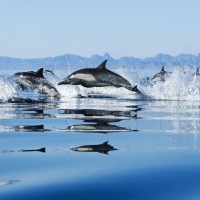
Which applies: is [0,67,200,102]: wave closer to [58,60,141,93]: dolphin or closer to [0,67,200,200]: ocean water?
[58,60,141,93]: dolphin

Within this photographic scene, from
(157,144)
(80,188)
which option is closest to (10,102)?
(157,144)

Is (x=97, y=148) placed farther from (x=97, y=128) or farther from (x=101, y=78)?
(x=101, y=78)

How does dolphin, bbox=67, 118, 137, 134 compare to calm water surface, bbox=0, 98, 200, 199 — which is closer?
calm water surface, bbox=0, 98, 200, 199

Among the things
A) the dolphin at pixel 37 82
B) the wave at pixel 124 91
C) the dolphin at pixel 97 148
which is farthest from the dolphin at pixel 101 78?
the dolphin at pixel 97 148

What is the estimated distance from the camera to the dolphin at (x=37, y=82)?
20.1 m

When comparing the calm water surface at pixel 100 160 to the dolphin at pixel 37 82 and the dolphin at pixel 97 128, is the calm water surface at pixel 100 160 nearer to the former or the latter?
the dolphin at pixel 97 128

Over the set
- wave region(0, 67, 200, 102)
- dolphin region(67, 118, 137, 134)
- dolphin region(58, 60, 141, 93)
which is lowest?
dolphin region(67, 118, 137, 134)

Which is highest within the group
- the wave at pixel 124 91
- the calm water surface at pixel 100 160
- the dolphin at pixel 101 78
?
the dolphin at pixel 101 78

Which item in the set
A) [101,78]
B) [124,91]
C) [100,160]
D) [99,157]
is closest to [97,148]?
[99,157]

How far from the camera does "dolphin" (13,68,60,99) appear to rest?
20094 mm

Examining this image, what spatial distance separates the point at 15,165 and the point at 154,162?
56.4 inches

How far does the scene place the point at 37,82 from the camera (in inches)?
810

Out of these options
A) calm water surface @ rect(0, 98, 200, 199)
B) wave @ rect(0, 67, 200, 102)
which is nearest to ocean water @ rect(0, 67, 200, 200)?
calm water surface @ rect(0, 98, 200, 199)

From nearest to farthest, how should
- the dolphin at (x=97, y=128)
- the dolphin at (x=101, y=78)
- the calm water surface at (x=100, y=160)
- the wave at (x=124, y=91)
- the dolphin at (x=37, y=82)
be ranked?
the calm water surface at (x=100, y=160) → the dolphin at (x=97, y=128) → the wave at (x=124, y=91) → the dolphin at (x=101, y=78) → the dolphin at (x=37, y=82)
